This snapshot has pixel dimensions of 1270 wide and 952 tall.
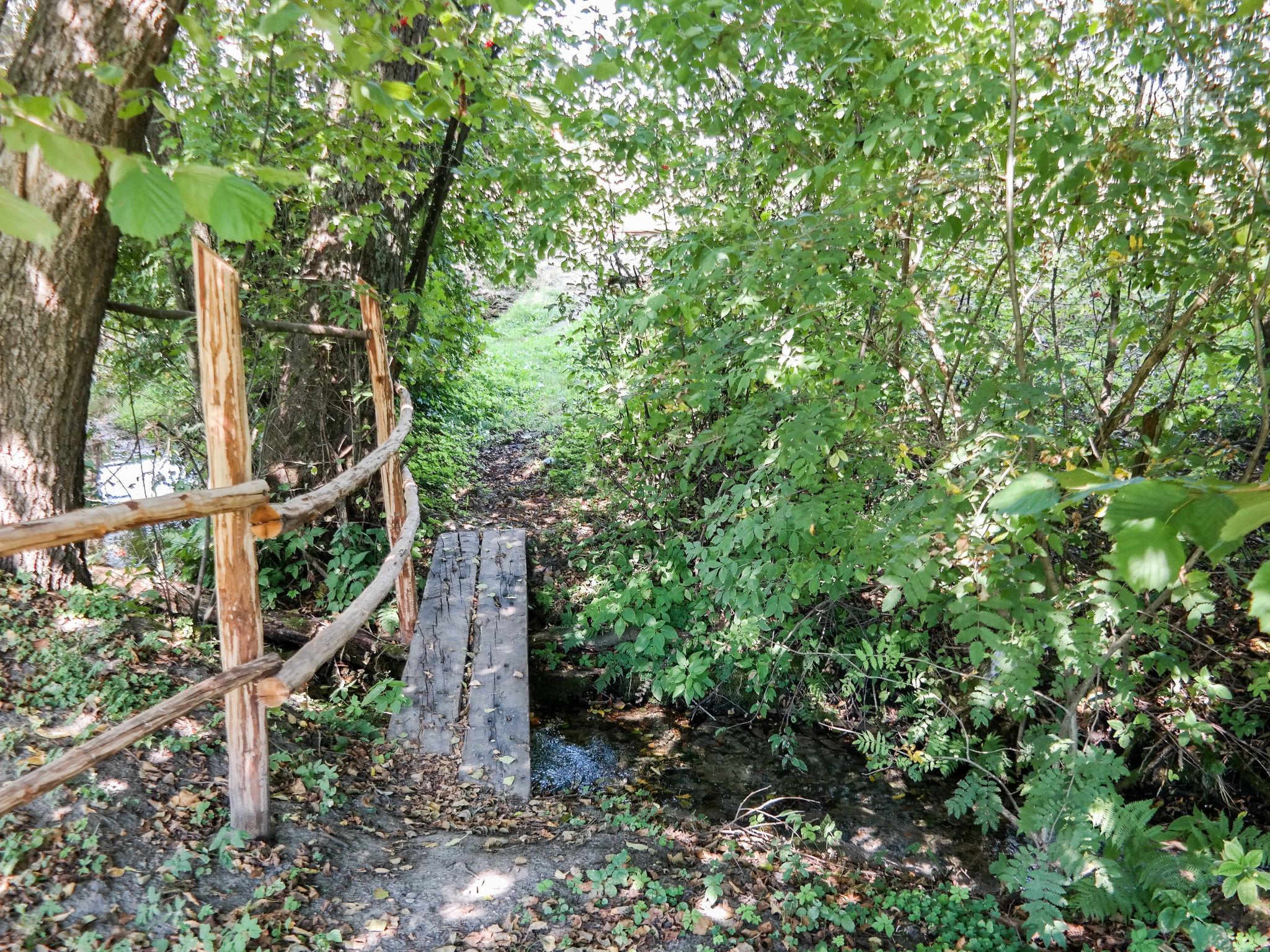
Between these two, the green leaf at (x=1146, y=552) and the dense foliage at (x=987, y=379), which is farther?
the dense foliage at (x=987, y=379)

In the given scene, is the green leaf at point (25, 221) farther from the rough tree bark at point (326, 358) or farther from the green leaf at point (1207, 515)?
the rough tree bark at point (326, 358)

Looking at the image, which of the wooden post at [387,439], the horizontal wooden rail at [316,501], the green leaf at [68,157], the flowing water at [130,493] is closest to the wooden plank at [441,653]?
the wooden post at [387,439]

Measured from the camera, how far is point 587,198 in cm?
588

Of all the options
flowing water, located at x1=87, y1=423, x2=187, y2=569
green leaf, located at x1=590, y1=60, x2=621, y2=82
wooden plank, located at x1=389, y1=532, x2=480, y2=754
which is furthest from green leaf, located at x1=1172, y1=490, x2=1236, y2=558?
flowing water, located at x1=87, y1=423, x2=187, y2=569

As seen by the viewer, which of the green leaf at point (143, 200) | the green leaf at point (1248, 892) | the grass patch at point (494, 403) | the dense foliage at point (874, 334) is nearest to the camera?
the green leaf at point (143, 200)

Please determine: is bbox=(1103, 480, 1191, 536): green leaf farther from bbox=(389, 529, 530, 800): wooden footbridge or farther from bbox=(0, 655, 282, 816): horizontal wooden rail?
bbox=(389, 529, 530, 800): wooden footbridge

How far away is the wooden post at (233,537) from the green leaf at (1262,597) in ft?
9.21

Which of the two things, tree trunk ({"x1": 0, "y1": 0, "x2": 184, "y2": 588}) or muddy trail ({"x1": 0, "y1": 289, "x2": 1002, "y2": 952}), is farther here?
tree trunk ({"x1": 0, "y1": 0, "x2": 184, "y2": 588})

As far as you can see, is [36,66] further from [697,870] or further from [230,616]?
[697,870]

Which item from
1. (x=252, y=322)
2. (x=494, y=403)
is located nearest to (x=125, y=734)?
(x=252, y=322)

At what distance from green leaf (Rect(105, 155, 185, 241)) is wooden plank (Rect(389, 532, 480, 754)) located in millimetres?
3373

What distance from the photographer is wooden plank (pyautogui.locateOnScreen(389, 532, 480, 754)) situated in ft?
13.5

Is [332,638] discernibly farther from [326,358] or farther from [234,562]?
[326,358]

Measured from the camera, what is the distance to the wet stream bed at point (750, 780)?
401cm
